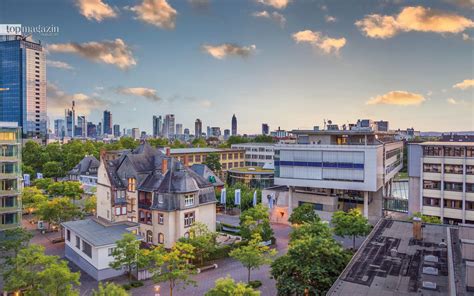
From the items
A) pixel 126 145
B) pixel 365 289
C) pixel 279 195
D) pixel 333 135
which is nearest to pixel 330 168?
pixel 333 135

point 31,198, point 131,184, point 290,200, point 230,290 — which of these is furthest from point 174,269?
point 31,198

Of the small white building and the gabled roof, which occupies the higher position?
the gabled roof

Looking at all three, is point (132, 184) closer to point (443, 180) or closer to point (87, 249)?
point (87, 249)

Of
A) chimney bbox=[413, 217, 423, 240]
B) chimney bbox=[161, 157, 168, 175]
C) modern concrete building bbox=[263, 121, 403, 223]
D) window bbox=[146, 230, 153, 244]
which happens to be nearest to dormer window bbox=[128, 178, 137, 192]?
chimney bbox=[161, 157, 168, 175]

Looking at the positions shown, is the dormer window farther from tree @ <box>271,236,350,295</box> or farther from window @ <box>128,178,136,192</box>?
tree @ <box>271,236,350,295</box>

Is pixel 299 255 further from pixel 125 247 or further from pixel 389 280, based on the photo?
pixel 125 247

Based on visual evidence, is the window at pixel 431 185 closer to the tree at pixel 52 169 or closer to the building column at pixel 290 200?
the building column at pixel 290 200
